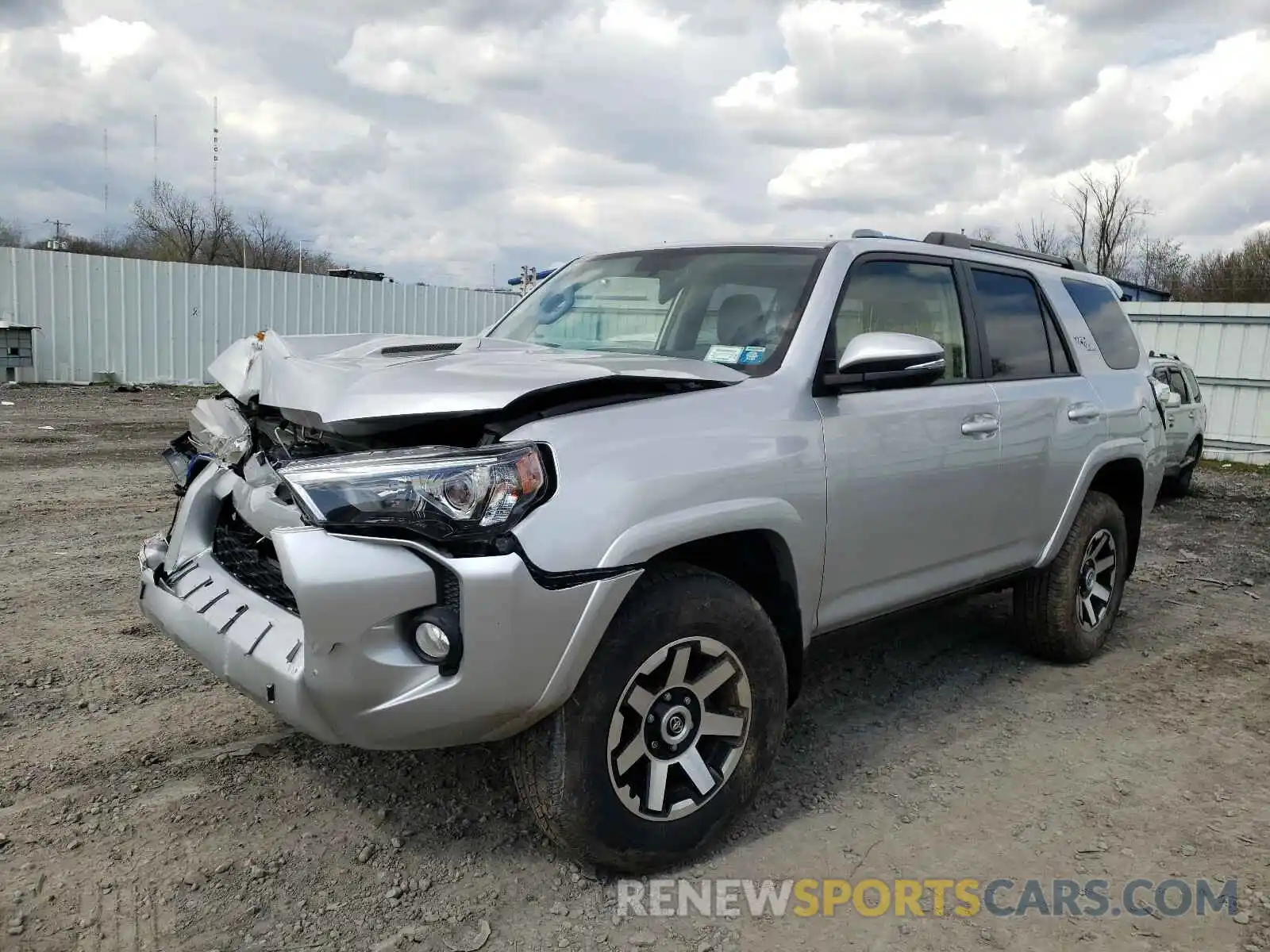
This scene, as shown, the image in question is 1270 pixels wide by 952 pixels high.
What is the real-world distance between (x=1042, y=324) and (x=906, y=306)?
111 centimetres

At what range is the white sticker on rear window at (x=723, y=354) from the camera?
3295 mm

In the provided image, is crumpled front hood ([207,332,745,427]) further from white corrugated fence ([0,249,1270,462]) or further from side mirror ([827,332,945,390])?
white corrugated fence ([0,249,1270,462])

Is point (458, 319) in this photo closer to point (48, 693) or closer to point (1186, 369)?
point (1186, 369)

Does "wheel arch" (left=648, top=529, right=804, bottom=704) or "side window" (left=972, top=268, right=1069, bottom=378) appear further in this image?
"side window" (left=972, top=268, right=1069, bottom=378)

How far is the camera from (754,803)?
3273 mm

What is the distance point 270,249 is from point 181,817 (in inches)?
1716

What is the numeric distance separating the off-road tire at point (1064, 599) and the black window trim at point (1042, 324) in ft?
2.26

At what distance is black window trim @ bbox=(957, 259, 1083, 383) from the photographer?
13.5 feet

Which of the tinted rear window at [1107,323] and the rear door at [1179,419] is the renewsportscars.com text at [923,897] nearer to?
the tinted rear window at [1107,323]

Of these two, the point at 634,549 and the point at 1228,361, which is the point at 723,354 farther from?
the point at 1228,361

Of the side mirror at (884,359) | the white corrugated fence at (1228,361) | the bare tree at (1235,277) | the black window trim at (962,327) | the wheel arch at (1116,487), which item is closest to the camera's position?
the side mirror at (884,359)

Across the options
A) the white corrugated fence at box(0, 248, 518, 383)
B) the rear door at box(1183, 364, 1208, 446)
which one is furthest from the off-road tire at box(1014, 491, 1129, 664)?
the white corrugated fence at box(0, 248, 518, 383)

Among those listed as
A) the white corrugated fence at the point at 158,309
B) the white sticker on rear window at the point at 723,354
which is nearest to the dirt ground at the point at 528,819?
the white sticker on rear window at the point at 723,354

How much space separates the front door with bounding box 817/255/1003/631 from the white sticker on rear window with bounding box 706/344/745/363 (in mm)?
316
